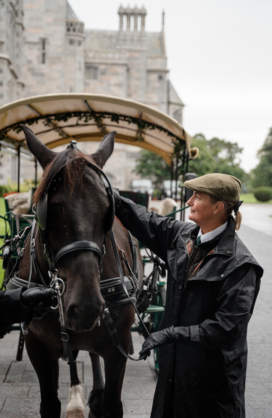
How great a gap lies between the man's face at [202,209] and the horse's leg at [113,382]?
43.7 inches

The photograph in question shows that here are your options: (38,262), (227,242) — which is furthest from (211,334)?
(38,262)

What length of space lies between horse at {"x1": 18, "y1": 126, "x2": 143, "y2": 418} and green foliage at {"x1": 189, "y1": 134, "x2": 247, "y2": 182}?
15.7ft

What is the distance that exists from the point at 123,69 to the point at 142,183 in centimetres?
2194

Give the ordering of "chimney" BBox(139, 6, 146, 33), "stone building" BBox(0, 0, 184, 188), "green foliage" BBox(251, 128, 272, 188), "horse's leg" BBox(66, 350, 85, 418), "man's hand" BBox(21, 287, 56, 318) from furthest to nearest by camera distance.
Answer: "chimney" BBox(139, 6, 146, 33) < "green foliage" BBox(251, 128, 272, 188) < "stone building" BBox(0, 0, 184, 188) < "horse's leg" BBox(66, 350, 85, 418) < "man's hand" BBox(21, 287, 56, 318)

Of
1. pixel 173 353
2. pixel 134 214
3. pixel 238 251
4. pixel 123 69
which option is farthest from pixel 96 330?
pixel 123 69

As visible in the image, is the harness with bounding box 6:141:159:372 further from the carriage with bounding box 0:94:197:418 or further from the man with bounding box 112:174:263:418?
the carriage with bounding box 0:94:197:418

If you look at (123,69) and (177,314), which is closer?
(177,314)

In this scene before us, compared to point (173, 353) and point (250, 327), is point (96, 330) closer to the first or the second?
point (173, 353)

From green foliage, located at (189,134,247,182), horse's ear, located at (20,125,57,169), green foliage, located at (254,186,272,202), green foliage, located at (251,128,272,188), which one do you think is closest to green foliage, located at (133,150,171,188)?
green foliage, located at (189,134,247,182)

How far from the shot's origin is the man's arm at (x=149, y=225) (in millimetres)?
2693

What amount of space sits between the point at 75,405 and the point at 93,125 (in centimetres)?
433

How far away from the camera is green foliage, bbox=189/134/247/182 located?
3712 cm

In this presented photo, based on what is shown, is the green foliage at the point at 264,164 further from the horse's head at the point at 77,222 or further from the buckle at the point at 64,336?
the horse's head at the point at 77,222

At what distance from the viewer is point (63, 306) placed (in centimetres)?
210
